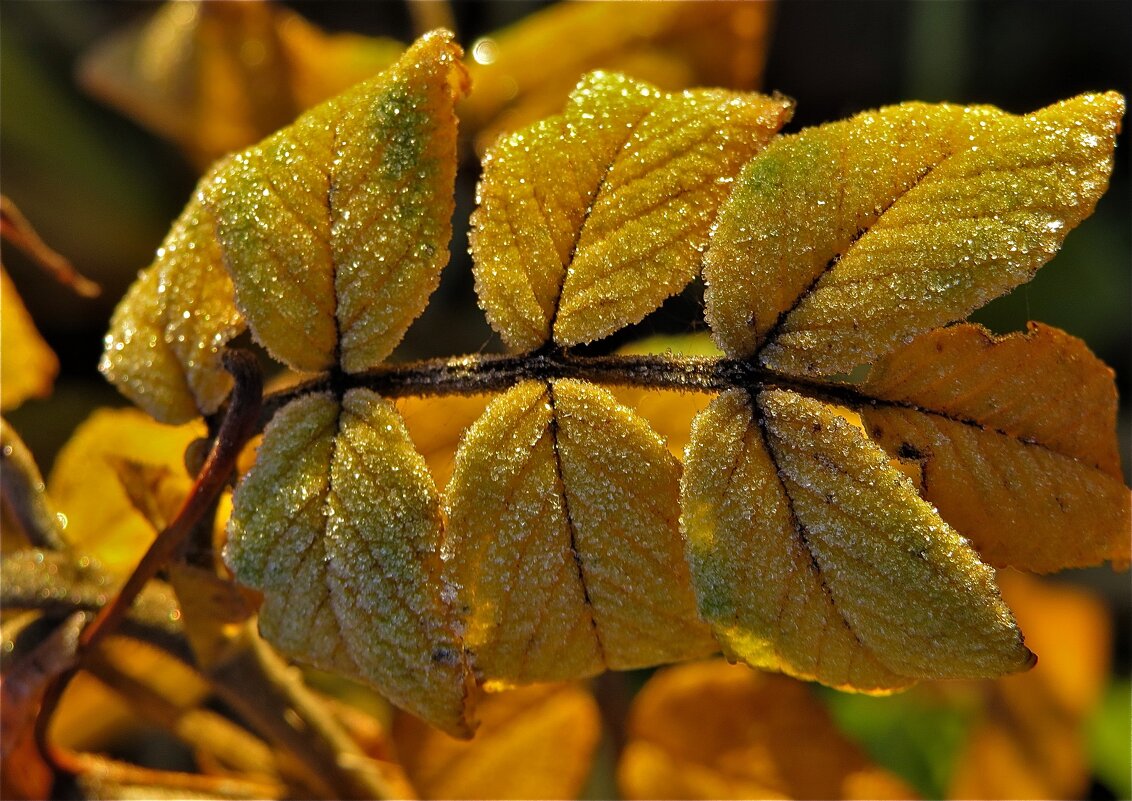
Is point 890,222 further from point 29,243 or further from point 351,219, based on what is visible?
point 29,243

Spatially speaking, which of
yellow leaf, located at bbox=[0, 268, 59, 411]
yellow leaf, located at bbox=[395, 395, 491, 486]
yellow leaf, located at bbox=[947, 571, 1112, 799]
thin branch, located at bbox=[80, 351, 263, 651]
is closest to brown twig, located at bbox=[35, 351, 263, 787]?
thin branch, located at bbox=[80, 351, 263, 651]

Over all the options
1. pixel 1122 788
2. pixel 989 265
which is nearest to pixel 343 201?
pixel 989 265

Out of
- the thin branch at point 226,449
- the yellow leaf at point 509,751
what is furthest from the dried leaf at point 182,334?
the yellow leaf at point 509,751

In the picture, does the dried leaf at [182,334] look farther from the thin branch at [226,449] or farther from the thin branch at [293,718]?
the thin branch at [293,718]

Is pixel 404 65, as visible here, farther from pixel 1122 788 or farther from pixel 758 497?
pixel 1122 788

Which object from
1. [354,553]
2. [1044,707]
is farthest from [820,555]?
[1044,707]

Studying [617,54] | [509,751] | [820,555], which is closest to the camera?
[820,555]
